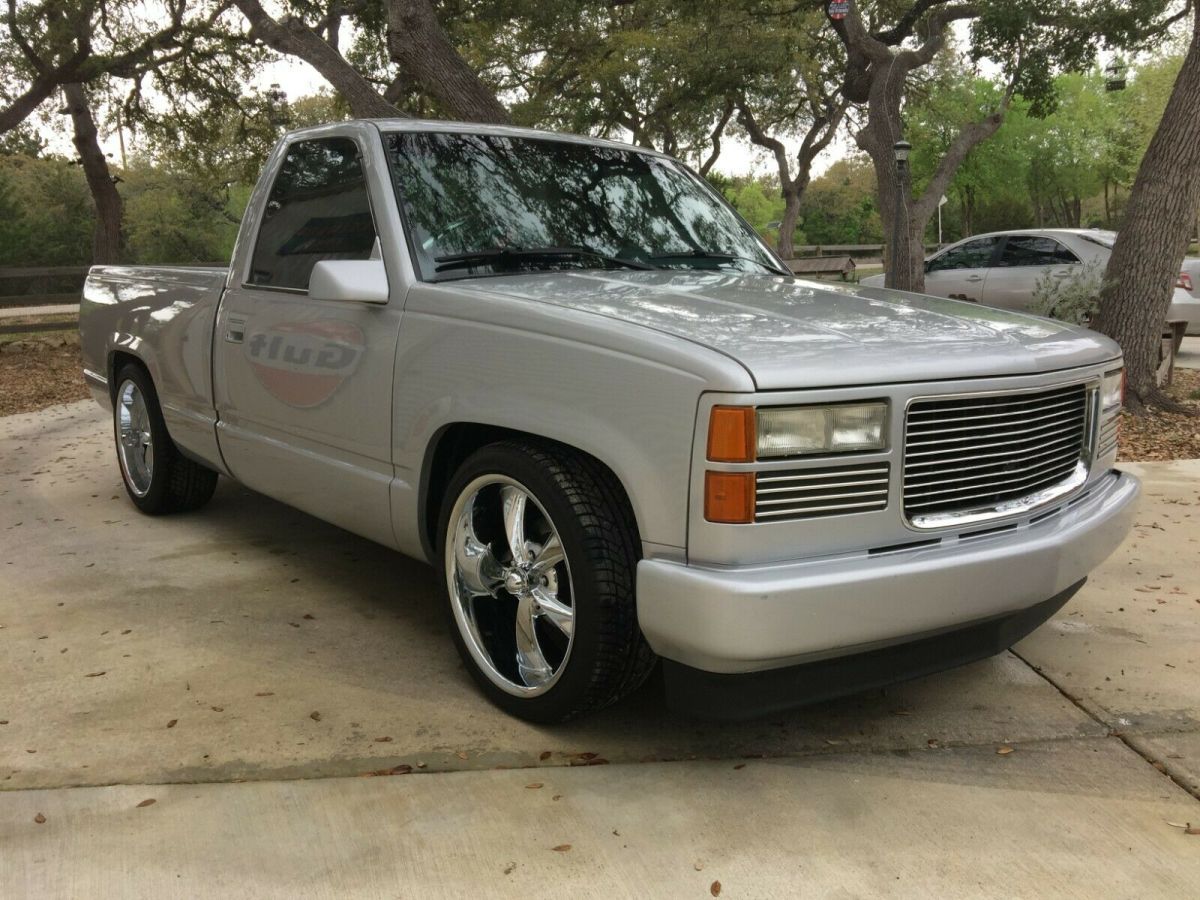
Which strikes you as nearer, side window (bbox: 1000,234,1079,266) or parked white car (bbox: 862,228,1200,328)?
parked white car (bbox: 862,228,1200,328)

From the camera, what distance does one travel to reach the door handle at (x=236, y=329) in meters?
4.26

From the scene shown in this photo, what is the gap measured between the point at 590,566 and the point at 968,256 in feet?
42.1

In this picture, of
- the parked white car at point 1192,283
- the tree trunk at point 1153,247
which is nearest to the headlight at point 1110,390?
the tree trunk at point 1153,247

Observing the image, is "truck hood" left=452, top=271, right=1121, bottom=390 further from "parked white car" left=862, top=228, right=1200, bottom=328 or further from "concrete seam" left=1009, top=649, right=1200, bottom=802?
"parked white car" left=862, top=228, right=1200, bottom=328

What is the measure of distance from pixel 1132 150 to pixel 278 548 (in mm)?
46154

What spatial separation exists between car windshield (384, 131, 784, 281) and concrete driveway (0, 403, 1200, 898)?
138cm

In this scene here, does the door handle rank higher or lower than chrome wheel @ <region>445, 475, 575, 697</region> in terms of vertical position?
higher

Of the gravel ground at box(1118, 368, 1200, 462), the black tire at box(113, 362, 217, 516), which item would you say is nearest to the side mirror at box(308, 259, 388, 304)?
the black tire at box(113, 362, 217, 516)

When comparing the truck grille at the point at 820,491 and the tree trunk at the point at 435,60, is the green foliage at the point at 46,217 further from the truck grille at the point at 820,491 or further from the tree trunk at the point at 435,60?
the truck grille at the point at 820,491

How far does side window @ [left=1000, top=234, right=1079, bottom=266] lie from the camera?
13136mm

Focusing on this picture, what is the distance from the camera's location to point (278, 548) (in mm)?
5039

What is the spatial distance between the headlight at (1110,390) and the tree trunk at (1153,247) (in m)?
5.68

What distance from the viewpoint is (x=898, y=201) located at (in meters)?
16.5

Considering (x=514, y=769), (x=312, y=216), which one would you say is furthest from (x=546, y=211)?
(x=514, y=769)
